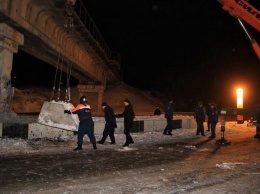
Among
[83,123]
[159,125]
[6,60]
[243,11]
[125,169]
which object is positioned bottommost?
[125,169]

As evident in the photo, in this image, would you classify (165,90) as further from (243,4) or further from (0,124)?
(0,124)

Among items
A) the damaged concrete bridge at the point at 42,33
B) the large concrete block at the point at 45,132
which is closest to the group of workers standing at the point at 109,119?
the large concrete block at the point at 45,132

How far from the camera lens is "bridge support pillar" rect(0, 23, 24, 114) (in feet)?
43.6

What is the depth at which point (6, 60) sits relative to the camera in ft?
45.0

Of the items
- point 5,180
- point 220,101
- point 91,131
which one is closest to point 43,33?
point 91,131

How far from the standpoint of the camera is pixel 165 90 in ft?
197

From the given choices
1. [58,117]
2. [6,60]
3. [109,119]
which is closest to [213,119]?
[109,119]

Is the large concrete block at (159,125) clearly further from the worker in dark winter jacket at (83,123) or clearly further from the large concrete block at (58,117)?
the worker in dark winter jacket at (83,123)

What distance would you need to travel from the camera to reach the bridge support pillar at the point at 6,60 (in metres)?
13.3

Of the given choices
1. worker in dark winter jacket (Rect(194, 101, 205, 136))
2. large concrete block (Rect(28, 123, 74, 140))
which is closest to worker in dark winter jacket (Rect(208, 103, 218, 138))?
worker in dark winter jacket (Rect(194, 101, 205, 136))

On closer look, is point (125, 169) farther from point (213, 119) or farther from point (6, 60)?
point (6, 60)

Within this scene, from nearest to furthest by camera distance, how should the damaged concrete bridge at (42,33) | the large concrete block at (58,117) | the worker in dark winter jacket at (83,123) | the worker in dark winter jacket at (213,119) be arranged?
the worker in dark winter jacket at (83,123)
the large concrete block at (58,117)
the damaged concrete bridge at (42,33)
the worker in dark winter jacket at (213,119)

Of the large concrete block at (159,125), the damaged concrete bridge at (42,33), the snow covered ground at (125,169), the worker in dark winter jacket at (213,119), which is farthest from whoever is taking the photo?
the large concrete block at (159,125)

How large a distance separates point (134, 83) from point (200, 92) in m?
15.2
